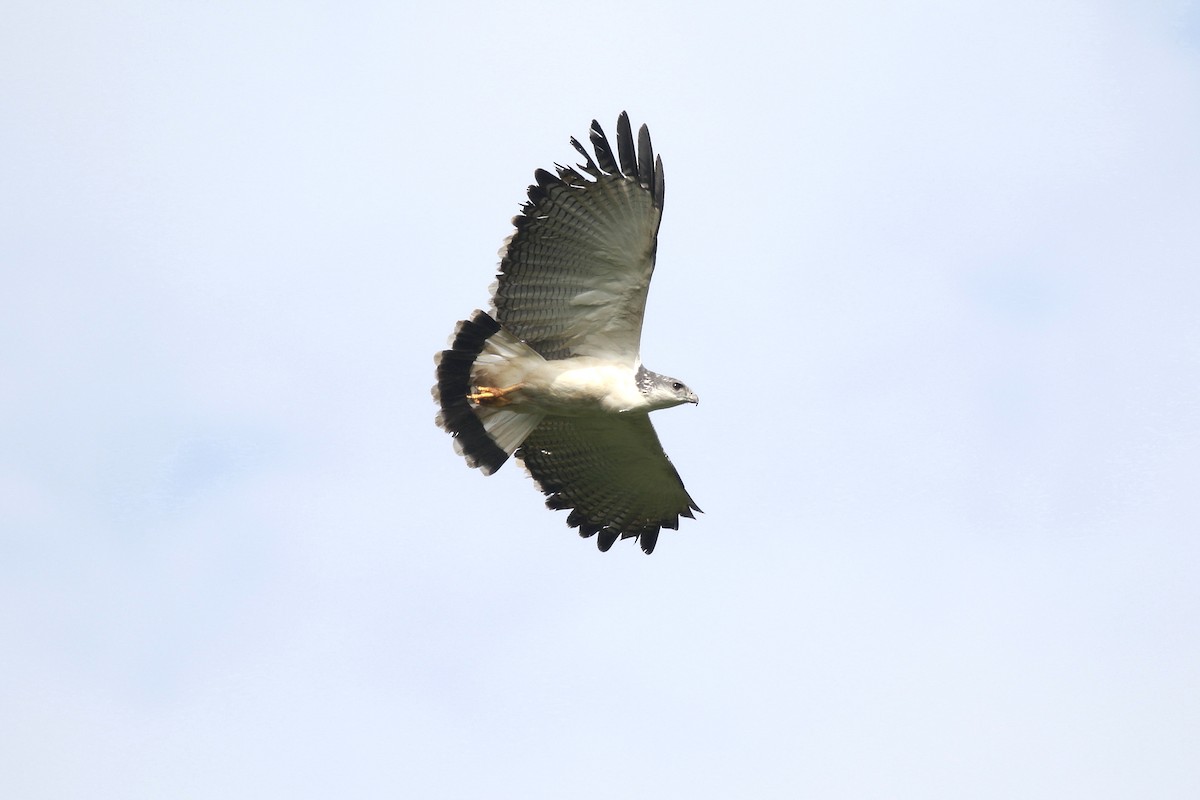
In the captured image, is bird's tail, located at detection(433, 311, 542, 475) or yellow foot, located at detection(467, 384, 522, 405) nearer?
bird's tail, located at detection(433, 311, 542, 475)

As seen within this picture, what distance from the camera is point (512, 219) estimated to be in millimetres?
15836

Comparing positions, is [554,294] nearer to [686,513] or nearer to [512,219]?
[512,219]

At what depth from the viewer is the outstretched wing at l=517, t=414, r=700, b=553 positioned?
17484mm

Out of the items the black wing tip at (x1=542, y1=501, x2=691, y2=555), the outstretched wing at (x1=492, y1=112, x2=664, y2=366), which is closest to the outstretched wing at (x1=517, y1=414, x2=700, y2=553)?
the black wing tip at (x1=542, y1=501, x2=691, y2=555)

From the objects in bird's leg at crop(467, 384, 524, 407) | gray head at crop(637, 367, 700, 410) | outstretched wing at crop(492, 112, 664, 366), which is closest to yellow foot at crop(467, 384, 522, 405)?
bird's leg at crop(467, 384, 524, 407)

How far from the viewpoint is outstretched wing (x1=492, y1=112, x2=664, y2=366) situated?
15242mm

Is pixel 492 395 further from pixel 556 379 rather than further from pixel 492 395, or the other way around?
pixel 556 379

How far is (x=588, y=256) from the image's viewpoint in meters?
15.9

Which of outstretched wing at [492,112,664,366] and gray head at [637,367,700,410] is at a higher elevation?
outstretched wing at [492,112,664,366]

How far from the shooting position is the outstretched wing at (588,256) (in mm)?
15242

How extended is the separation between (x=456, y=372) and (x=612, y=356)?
161 cm

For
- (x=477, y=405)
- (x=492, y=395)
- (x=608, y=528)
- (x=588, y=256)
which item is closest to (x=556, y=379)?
(x=492, y=395)

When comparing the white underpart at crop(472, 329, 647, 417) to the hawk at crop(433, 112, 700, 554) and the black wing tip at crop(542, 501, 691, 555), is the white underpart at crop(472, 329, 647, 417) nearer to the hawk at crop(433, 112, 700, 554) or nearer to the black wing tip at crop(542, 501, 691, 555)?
the hawk at crop(433, 112, 700, 554)

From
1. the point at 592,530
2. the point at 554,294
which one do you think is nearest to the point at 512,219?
the point at 554,294
